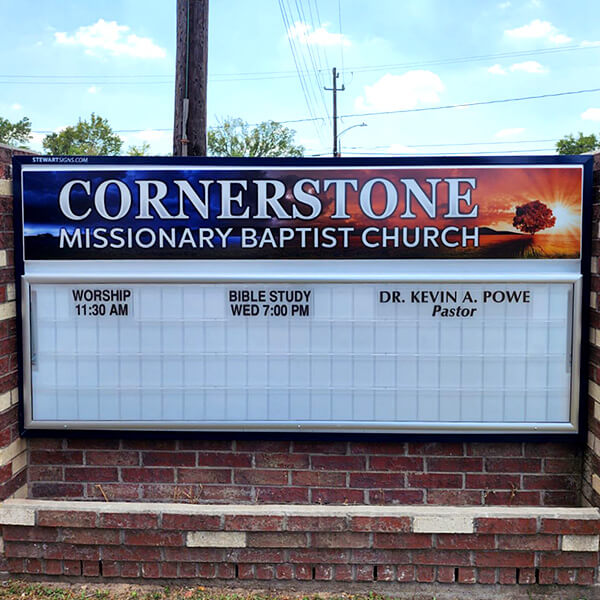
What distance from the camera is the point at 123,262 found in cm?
395

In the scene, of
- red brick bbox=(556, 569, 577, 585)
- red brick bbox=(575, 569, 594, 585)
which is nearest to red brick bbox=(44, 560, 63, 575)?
red brick bbox=(556, 569, 577, 585)

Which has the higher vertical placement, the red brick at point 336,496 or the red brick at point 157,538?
the red brick at point 336,496

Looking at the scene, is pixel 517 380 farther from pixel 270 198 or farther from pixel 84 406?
pixel 84 406

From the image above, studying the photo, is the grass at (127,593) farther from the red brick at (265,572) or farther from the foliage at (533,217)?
the foliage at (533,217)

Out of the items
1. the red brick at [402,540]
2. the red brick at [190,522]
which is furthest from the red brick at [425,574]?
the red brick at [190,522]

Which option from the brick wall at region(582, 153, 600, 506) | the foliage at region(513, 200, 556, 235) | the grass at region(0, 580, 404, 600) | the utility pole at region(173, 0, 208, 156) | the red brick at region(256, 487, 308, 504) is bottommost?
the grass at region(0, 580, 404, 600)

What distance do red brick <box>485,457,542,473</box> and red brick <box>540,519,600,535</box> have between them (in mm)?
373

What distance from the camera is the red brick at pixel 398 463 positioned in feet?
13.2

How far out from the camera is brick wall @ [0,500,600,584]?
12.2 ft

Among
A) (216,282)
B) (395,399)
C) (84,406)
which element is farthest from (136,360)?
(395,399)

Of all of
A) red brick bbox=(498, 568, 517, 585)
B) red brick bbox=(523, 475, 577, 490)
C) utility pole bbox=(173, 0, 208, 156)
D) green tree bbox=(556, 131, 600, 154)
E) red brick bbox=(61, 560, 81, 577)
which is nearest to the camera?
red brick bbox=(498, 568, 517, 585)

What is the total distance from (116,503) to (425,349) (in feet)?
7.25

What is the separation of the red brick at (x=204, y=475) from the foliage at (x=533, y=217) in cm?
247

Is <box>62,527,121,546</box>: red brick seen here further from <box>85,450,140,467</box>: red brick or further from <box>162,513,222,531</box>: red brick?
<box>85,450,140,467</box>: red brick
